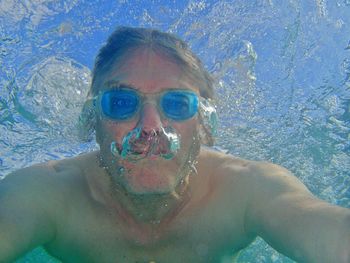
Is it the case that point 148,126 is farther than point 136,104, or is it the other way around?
point 136,104

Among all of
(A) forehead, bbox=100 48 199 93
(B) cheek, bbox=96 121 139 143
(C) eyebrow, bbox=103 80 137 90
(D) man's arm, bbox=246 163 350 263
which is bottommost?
(D) man's arm, bbox=246 163 350 263

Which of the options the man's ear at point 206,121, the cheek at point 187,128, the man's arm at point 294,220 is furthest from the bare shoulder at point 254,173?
the cheek at point 187,128

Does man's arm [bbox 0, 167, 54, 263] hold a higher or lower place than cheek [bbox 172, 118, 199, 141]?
lower

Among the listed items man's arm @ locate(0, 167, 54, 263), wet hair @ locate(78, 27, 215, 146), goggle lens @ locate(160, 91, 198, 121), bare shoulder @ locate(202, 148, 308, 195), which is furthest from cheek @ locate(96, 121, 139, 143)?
bare shoulder @ locate(202, 148, 308, 195)

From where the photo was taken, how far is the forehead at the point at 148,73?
15.1 feet

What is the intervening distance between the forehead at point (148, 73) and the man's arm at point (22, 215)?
5.13ft

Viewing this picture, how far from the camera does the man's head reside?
411 centimetres

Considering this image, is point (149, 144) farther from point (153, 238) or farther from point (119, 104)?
point (153, 238)

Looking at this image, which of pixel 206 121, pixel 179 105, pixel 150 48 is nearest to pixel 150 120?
pixel 179 105

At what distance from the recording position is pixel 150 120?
425cm

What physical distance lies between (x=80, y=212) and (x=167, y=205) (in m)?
1.18

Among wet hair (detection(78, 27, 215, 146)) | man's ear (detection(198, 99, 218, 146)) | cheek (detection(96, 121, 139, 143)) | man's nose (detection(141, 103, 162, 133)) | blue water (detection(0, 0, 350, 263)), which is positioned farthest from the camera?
blue water (detection(0, 0, 350, 263))

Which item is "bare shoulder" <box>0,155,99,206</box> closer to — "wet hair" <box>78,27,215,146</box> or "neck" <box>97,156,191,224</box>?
"neck" <box>97,156,191,224</box>

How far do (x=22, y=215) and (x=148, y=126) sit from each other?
1.75m
